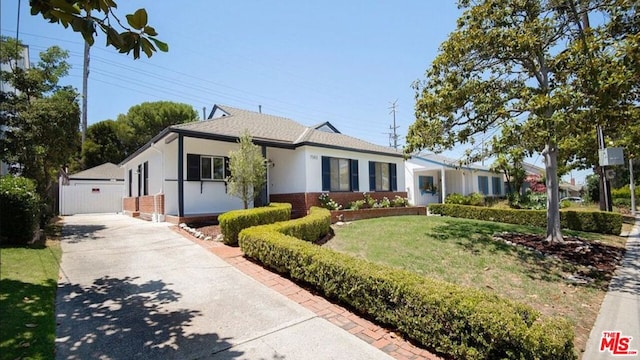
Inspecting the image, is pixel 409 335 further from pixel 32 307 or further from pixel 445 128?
pixel 445 128

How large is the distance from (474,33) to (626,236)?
34.1 feet

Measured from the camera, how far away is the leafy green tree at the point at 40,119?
9352 millimetres

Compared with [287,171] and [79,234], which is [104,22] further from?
[287,171]

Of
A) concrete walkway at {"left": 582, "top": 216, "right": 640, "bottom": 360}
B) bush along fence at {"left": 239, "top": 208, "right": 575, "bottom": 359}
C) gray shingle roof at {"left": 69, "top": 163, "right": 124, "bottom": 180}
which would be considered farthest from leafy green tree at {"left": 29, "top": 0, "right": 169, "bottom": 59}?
gray shingle roof at {"left": 69, "top": 163, "right": 124, "bottom": 180}

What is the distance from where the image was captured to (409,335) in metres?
3.94

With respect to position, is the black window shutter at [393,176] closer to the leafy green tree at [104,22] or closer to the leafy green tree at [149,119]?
the leafy green tree at [104,22]

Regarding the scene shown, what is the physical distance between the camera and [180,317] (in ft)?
13.9

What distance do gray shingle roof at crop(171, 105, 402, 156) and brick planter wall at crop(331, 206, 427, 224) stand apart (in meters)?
3.24

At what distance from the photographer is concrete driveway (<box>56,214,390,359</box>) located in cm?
345

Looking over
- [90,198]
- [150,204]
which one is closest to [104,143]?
[90,198]

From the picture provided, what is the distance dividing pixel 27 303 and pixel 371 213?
12.5 meters

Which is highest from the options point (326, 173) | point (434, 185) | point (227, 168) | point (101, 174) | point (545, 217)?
point (101, 174)

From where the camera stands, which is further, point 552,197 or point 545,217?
point 545,217

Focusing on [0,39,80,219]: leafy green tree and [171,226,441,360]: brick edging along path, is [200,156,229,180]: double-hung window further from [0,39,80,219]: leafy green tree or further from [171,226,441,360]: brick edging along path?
[171,226,441,360]: brick edging along path
